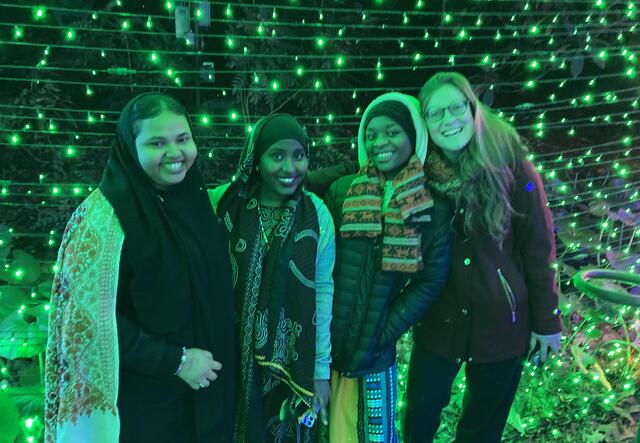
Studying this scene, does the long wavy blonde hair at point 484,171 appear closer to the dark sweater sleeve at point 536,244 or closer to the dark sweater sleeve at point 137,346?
the dark sweater sleeve at point 536,244

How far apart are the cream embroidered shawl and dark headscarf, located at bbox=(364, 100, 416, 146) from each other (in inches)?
37.7

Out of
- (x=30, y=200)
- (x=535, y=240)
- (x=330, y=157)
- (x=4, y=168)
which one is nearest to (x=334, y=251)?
(x=535, y=240)

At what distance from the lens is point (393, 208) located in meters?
1.75

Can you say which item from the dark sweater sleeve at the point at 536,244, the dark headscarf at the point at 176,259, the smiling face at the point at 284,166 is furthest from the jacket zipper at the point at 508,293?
the dark headscarf at the point at 176,259

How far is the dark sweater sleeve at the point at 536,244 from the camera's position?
185cm

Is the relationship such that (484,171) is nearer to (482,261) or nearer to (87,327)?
(482,261)

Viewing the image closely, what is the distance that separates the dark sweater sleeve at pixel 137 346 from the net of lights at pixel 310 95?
1431mm

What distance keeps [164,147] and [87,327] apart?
549 millimetres

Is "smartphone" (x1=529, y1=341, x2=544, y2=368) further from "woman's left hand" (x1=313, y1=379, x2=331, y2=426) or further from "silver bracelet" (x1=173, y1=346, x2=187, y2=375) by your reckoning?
"silver bracelet" (x1=173, y1=346, x2=187, y2=375)

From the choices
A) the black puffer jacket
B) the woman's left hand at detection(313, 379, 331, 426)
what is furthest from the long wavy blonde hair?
the woman's left hand at detection(313, 379, 331, 426)

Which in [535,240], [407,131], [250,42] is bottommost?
[535,240]

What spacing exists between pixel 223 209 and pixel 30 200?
246 centimetres

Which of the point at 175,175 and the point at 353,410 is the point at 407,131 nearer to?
the point at 175,175

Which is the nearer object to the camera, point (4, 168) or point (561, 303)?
point (561, 303)
